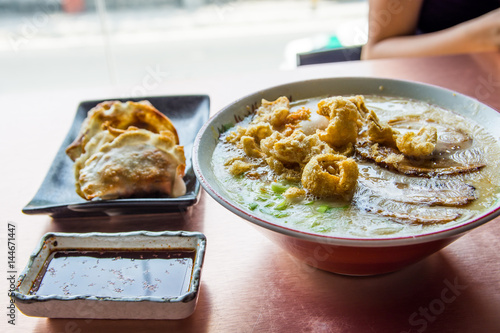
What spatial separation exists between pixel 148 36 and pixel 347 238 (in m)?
4.85

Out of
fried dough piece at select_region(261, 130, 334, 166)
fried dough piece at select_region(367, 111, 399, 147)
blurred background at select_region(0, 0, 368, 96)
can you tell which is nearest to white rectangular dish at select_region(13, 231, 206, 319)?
fried dough piece at select_region(261, 130, 334, 166)

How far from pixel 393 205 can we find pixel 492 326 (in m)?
0.31

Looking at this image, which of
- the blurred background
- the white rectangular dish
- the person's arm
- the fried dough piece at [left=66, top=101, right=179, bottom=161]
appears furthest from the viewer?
the blurred background

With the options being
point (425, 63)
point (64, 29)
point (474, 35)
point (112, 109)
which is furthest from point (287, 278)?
point (64, 29)

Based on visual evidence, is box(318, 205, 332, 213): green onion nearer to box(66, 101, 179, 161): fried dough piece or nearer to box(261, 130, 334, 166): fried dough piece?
box(261, 130, 334, 166): fried dough piece

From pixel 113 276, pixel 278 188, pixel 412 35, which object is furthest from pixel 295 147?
pixel 412 35

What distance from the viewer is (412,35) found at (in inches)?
101

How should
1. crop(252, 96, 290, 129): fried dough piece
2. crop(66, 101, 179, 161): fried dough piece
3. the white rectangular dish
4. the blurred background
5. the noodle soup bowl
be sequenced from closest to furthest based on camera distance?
the noodle soup bowl → the white rectangular dish → crop(252, 96, 290, 129): fried dough piece → crop(66, 101, 179, 161): fried dough piece → the blurred background

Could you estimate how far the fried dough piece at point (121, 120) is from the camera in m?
1.45

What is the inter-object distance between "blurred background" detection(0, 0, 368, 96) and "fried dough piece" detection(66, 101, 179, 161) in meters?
2.87

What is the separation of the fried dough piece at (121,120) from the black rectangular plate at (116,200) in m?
0.08

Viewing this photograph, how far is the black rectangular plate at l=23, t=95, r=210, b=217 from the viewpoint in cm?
120

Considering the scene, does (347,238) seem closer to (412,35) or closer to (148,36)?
(412,35)

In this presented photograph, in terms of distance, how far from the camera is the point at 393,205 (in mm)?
879
